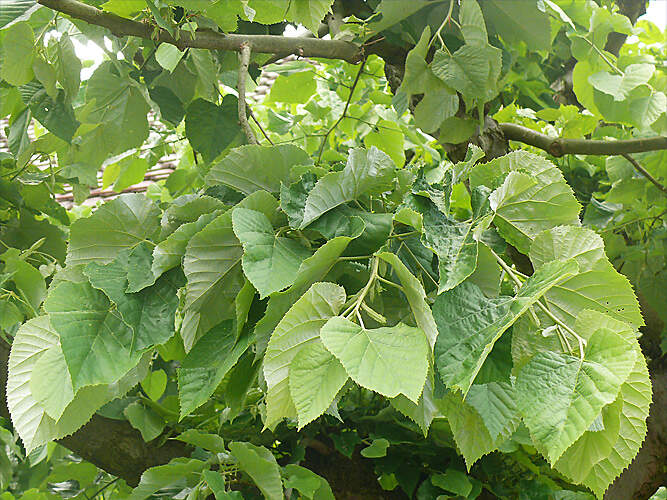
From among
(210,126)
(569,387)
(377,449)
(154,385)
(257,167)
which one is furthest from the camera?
(154,385)

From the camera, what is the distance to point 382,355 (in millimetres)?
376

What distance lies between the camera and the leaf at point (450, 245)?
431 millimetres

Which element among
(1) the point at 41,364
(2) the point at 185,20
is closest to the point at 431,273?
(1) the point at 41,364

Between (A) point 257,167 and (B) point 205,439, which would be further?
(B) point 205,439

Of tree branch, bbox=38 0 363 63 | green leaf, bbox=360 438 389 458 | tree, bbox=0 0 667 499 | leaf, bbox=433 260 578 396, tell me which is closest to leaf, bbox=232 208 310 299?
tree, bbox=0 0 667 499

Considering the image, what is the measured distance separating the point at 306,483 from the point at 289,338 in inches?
18.1

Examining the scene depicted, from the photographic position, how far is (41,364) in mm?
500

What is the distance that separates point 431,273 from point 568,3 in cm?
81

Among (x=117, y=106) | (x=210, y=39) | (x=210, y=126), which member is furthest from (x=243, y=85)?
(x=117, y=106)

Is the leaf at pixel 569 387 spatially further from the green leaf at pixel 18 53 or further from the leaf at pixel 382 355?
the green leaf at pixel 18 53

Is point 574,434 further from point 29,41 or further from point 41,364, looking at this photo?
point 29,41

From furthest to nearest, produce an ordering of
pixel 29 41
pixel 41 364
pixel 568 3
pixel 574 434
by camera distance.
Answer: pixel 568 3
pixel 29 41
pixel 41 364
pixel 574 434

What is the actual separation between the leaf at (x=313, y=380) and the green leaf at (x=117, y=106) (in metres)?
0.76

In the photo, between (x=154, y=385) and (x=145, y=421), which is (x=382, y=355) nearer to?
(x=145, y=421)
